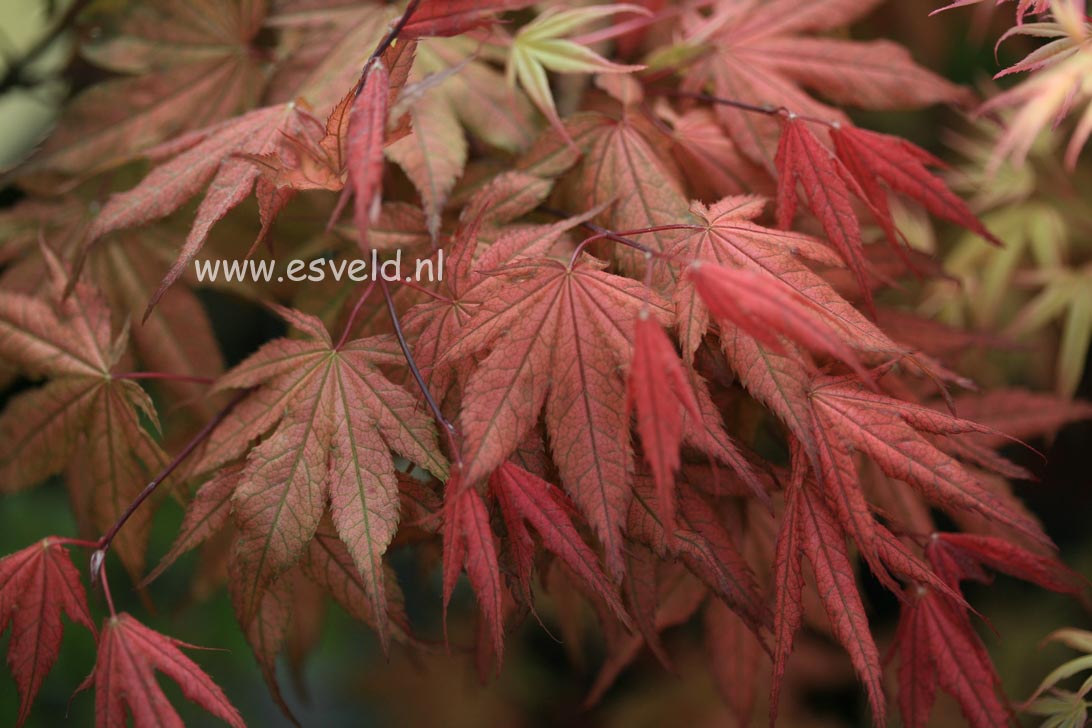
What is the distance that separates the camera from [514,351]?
22.6 inches

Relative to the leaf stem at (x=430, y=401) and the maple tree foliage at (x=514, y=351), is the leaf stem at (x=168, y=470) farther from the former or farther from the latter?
the leaf stem at (x=430, y=401)

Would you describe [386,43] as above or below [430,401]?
above

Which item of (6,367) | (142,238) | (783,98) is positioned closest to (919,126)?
(783,98)

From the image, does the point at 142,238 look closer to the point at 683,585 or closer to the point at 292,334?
the point at 292,334

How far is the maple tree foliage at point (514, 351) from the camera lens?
0.56m

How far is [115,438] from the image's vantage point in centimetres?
75

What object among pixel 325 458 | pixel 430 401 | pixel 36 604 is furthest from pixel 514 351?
pixel 36 604

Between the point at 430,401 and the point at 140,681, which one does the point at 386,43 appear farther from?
the point at 140,681

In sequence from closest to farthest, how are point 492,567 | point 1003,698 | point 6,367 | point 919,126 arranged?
point 492,567 < point 1003,698 < point 6,367 < point 919,126

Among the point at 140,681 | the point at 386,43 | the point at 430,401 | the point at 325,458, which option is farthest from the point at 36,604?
the point at 386,43

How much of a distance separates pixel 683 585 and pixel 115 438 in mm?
578

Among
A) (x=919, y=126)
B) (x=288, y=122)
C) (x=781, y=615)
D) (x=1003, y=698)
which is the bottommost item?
(x=1003, y=698)

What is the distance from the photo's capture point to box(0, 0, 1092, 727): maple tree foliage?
1.85 ft

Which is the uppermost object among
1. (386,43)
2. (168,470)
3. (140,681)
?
(386,43)
